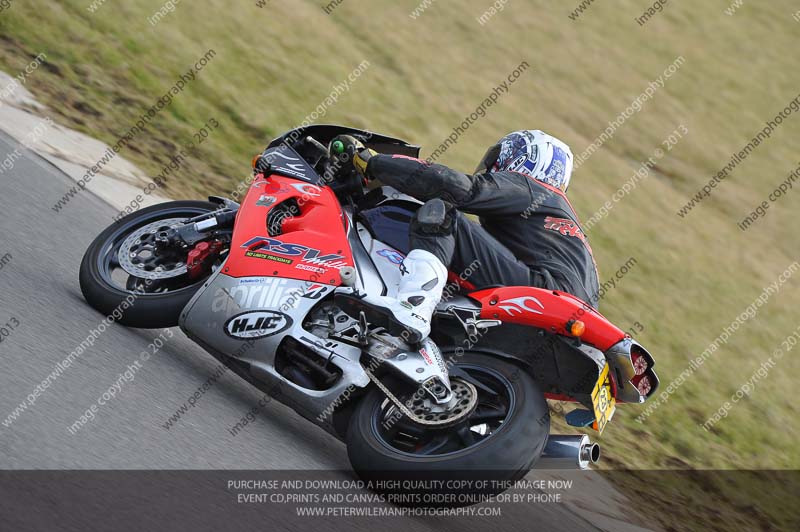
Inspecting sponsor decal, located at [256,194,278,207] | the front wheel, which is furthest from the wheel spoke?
sponsor decal, located at [256,194,278,207]

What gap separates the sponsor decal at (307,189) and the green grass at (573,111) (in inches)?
115

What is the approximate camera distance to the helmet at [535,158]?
5098mm

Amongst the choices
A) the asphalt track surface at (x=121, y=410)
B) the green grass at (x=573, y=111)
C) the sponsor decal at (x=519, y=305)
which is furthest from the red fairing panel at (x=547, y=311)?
the green grass at (x=573, y=111)

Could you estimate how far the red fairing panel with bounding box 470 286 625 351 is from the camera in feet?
13.9

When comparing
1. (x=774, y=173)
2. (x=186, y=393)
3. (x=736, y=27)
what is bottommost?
(x=186, y=393)

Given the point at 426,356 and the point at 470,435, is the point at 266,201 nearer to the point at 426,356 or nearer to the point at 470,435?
the point at 426,356

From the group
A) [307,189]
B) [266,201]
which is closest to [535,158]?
[307,189]

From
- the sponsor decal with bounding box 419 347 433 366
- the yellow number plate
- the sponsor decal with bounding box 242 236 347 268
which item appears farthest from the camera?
the sponsor decal with bounding box 242 236 347 268

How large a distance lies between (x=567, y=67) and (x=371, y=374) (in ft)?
38.7

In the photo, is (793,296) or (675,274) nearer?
(675,274)

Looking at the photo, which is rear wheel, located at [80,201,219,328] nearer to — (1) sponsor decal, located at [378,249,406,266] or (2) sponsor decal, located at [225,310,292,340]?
(2) sponsor decal, located at [225,310,292,340]

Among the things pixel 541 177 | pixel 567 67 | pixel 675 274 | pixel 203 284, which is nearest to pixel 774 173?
pixel 567 67

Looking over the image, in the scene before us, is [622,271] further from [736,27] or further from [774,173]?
[736,27]

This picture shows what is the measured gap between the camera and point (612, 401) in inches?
172
